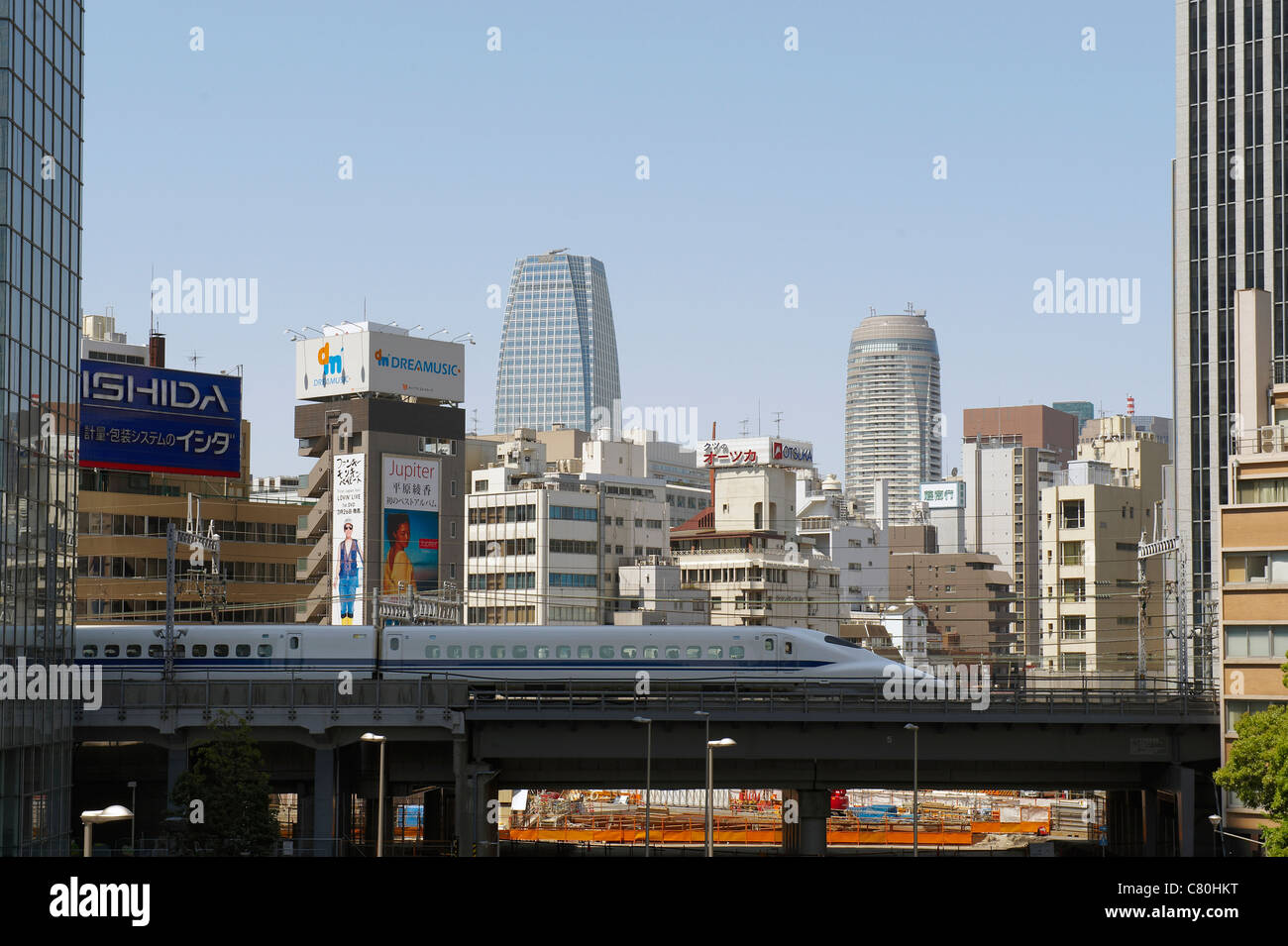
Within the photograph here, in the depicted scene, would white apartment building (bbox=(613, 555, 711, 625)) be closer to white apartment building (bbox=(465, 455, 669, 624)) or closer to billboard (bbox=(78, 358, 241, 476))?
white apartment building (bbox=(465, 455, 669, 624))

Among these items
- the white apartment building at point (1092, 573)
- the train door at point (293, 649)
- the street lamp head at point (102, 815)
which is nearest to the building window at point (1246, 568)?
the train door at point (293, 649)

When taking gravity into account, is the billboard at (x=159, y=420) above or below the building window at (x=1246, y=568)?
above

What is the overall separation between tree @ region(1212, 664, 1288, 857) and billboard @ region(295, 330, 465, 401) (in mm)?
109039

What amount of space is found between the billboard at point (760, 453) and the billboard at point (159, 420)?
2683 inches

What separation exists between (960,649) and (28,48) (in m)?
162

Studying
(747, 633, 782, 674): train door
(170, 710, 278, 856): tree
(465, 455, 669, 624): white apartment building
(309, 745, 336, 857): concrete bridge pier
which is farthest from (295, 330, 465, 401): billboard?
(170, 710, 278, 856): tree

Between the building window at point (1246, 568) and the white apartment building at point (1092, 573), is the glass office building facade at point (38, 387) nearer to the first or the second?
the building window at point (1246, 568)

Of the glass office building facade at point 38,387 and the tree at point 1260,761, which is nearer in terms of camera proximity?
the glass office building facade at point 38,387

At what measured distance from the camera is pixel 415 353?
151m

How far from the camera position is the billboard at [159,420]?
389ft

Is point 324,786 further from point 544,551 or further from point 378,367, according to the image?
point 378,367
